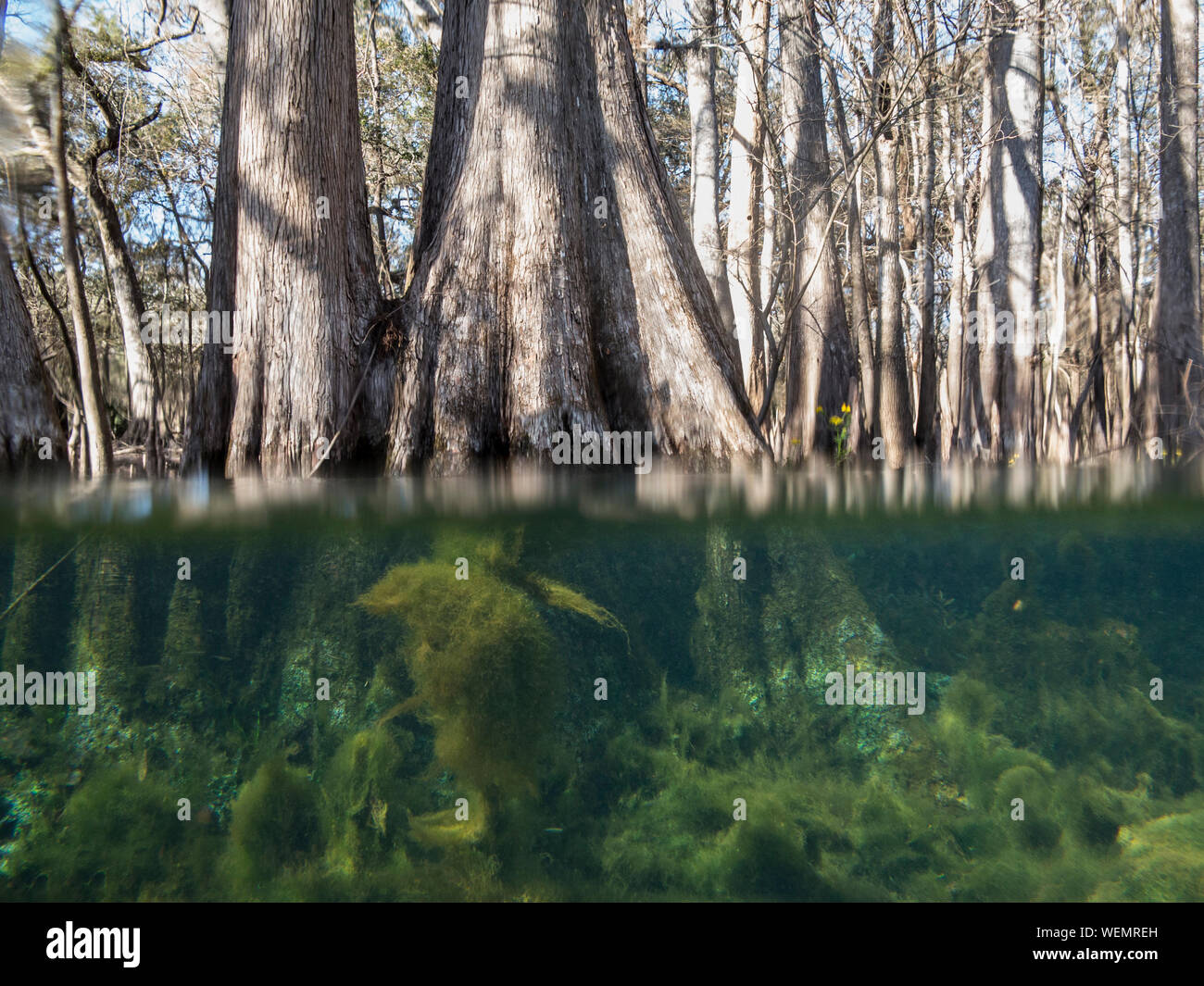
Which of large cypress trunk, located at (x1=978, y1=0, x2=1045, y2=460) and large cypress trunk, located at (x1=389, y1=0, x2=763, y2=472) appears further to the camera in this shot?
large cypress trunk, located at (x1=978, y1=0, x2=1045, y2=460)

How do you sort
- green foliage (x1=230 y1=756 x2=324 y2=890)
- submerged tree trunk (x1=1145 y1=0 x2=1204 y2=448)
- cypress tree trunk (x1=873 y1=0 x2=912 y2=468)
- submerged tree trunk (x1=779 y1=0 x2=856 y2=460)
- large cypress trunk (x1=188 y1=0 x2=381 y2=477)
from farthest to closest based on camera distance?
submerged tree trunk (x1=779 y1=0 x2=856 y2=460), cypress tree trunk (x1=873 y1=0 x2=912 y2=468), submerged tree trunk (x1=1145 y1=0 x2=1204 y2=448), large cypress trunk (x1=188 y1=0 x2=381 y2=477), green foliage (x1=230 y1=756 x2=324 y2=890)

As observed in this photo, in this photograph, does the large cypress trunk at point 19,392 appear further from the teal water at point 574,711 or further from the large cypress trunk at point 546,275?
the large cypress trunk at point 546,275

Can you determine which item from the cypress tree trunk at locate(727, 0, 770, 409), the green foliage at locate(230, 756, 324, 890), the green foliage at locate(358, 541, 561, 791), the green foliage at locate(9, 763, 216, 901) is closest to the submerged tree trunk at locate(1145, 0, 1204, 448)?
the cypress tree trunk at locate(727, 0, 770, 409)

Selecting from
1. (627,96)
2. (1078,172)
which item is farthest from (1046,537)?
(1078,172)

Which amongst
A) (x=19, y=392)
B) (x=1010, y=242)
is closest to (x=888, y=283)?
(x=1010, y=242)

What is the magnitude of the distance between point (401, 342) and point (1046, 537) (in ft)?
21.6

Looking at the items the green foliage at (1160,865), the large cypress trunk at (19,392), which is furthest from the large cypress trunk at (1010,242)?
the large cypress trunk at (19,392)

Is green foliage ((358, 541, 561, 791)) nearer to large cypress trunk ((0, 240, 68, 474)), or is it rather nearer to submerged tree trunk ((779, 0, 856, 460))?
large cypress trunk ((0, 240, 68, 474))

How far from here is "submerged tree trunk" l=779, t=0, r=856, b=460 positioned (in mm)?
13125

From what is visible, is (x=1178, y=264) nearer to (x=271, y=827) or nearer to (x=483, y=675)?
(x=483, y=675)

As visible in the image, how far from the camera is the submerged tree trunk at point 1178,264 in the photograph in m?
11.7

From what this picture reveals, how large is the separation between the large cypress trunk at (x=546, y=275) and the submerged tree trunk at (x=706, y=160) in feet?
20.7

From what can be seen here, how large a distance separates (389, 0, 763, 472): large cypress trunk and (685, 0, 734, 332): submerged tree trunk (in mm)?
6305

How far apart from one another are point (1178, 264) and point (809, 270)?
4.70 metres
